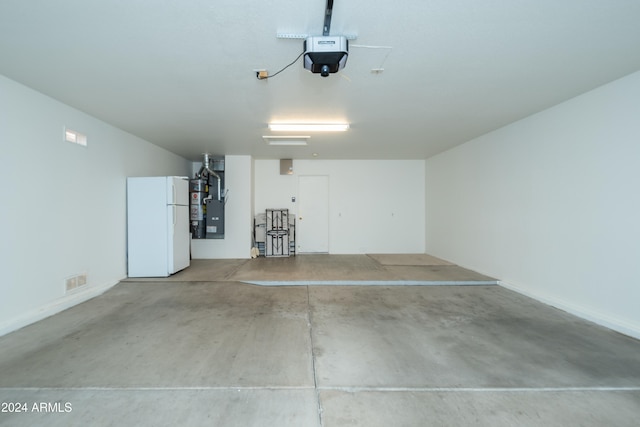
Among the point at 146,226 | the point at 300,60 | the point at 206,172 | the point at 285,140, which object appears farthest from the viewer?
the point at 206,172

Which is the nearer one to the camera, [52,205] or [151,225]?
[52,205]

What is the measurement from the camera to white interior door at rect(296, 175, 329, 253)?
281 inches

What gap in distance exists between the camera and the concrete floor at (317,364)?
165 centimetres

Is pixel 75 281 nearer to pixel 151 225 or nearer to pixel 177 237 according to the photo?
pixel 151 225

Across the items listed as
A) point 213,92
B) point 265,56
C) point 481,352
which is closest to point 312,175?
point 213,92

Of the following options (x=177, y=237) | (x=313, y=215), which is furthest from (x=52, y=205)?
(x=313, y=215)

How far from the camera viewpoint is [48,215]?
3094 millimetres

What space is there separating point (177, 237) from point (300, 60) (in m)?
3.93

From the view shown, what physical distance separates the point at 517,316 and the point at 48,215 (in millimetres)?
5630

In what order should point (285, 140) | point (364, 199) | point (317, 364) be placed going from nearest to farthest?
point (317, 364), point (285, 140), point (364, 199)

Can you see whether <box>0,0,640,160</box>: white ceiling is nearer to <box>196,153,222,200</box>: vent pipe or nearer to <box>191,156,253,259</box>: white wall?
<box>196,153,222,200</box>: vent pipe

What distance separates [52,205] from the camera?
3.14 meters

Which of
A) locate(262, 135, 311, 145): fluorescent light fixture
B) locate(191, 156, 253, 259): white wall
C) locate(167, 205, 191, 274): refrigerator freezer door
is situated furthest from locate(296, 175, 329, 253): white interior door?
locate(167, 205, 191, 274): refrigerator freezer door

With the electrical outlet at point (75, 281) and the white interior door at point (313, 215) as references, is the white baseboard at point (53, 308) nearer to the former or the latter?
the electrical outlet at point (75, 281)
